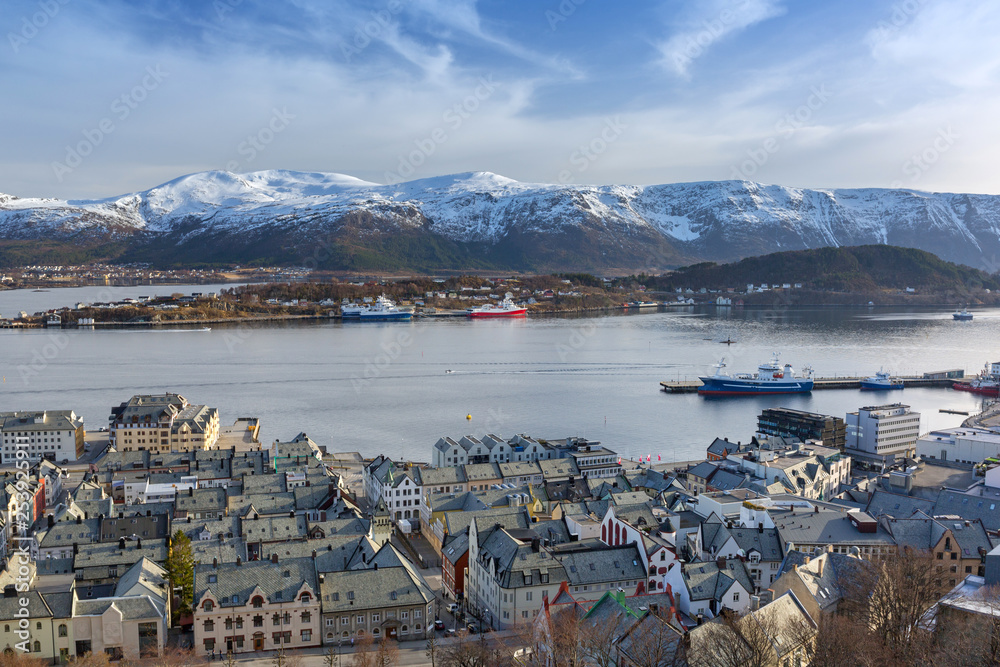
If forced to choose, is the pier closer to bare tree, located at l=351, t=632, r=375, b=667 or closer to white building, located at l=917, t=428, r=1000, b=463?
white building, located at l=917, t=428, r=1000, b=463

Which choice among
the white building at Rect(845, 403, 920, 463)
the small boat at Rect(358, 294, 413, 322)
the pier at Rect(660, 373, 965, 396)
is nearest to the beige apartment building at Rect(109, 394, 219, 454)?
the white building at Rect(845, 403, 920, 463)

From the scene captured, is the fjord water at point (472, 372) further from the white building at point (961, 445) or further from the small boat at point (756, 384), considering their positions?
the white building at point (961, 445)

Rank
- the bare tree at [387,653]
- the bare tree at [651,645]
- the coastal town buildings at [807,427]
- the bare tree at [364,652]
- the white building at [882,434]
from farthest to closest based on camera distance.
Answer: the white building at [882,434] → the coastal town buildings at [807,427] → the bare tree at [387,653] → the bare tree at [364,652] → the bare tree at [651,645]

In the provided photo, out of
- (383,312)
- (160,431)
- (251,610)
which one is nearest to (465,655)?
(251,610)

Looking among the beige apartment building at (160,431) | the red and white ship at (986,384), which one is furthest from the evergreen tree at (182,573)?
the red and white ship at (986,384)

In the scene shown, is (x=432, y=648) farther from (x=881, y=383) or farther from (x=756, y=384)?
(x=881, y=383)

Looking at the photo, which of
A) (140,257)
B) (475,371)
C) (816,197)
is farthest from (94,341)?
(816,197)
